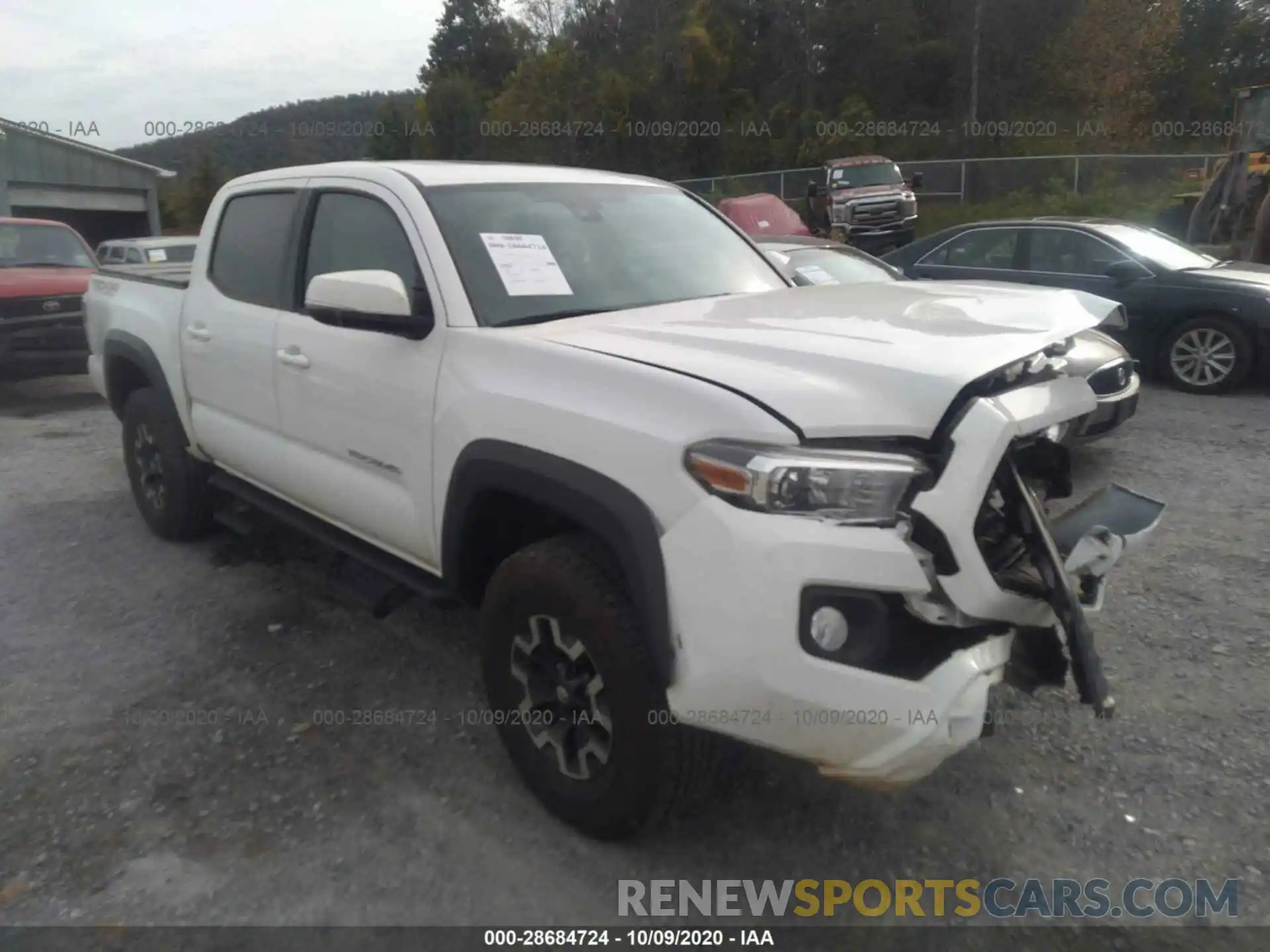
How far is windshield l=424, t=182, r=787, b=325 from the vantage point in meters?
3.29

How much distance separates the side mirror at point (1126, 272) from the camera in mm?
8336

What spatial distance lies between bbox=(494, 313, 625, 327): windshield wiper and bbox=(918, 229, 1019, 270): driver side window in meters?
6.90

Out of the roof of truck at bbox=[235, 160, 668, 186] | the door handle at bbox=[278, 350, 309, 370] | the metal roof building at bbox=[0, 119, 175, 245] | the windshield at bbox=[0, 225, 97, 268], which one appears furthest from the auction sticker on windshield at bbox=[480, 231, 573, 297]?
the metal roof building at bbox=[0, 119, 175, 245]

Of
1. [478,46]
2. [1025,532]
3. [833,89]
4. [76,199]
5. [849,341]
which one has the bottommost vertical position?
[1025,532]

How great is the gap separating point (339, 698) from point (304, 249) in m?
1.74

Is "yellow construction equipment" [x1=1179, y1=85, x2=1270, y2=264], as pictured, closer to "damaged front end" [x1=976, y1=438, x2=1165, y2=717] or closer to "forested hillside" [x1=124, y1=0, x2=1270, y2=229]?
"damaged front end" [x1=976, y1=438, x2=1165, y2=717]

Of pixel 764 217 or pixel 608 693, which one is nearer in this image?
pixel 608 693

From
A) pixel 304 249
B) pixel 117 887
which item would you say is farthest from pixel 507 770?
pixel 304 249

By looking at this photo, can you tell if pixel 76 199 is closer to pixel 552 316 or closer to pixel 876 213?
pixel 876 213

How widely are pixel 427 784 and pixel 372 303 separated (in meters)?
A: 1.50

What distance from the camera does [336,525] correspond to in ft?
12.6

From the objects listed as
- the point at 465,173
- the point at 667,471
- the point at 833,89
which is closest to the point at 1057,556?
the point at 667,471

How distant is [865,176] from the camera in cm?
2220

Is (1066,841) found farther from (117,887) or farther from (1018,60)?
(1018,60)
